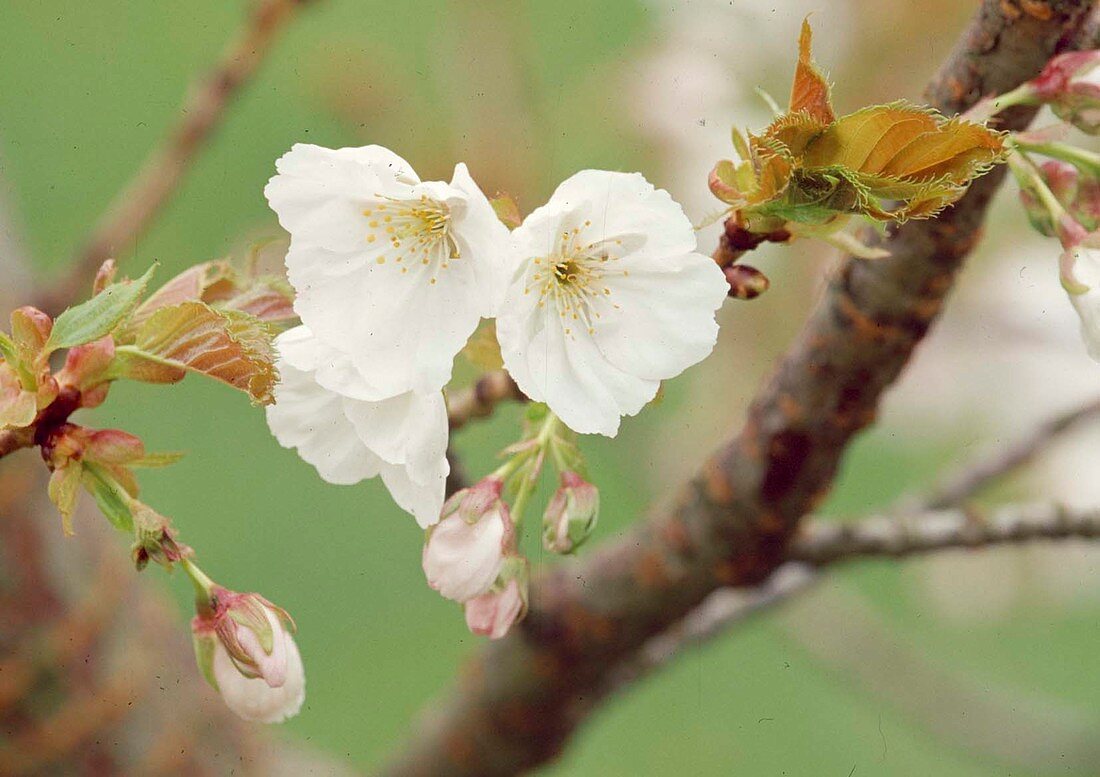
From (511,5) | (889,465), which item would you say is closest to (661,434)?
(511,5)

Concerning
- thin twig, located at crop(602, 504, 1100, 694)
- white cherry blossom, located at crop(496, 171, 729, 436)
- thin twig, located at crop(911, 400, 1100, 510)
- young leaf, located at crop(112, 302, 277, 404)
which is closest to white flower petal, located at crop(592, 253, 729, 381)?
white cherry blossom, located at crop(496, 171, 729, 436)

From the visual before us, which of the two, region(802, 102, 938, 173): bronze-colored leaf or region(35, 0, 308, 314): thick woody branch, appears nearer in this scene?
region(802, 102, 938, 173): bronze-colored leaf

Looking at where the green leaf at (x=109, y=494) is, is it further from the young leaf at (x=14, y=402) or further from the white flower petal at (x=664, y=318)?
the white flower petal at (x=664, y=318)

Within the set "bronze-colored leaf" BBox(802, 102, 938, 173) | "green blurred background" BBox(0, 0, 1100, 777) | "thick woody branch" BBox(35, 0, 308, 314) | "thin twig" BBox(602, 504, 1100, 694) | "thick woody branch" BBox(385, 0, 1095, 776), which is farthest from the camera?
"green blurred background" BBox(0, 0, 1100, 777)

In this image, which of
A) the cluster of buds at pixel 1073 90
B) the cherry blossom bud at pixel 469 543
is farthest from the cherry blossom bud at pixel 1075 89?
the cherry blossom bud at pixel 469 543

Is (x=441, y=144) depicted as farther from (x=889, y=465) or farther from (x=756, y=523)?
(x=889, y=465)

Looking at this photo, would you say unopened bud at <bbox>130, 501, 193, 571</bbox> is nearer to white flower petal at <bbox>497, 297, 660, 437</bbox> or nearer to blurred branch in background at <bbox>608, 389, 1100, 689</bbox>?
white flower petal at <bbox>497, 297, 660, 437</bbox>
